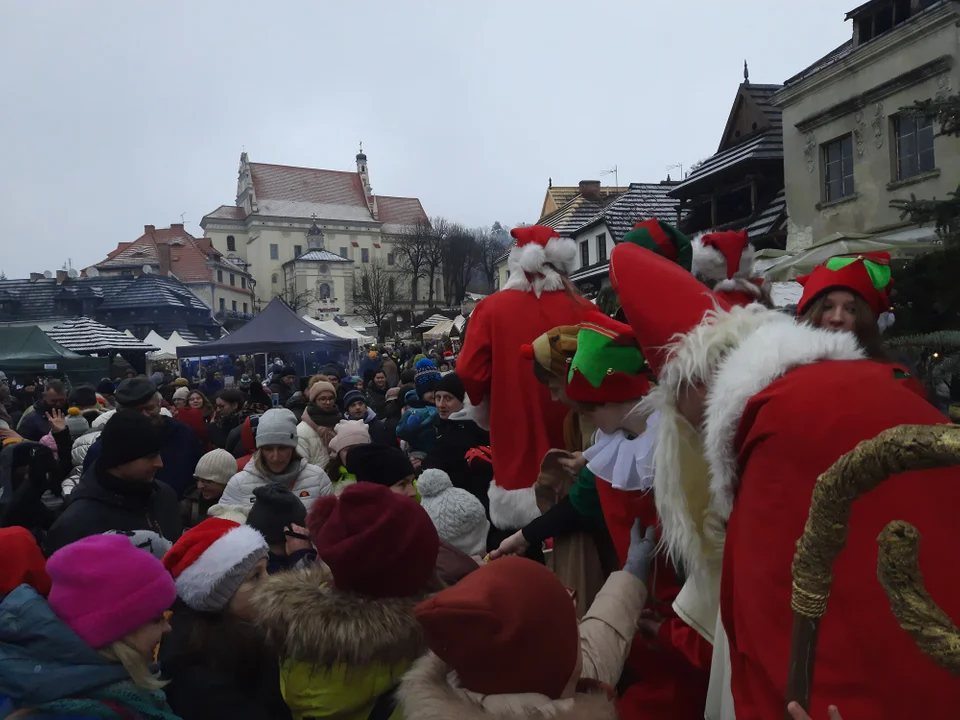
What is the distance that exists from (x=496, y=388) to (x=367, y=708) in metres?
1.89

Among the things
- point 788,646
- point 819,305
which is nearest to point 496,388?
point 819,305

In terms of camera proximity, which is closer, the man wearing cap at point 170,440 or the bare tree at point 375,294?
the man wearing cap at point 170,440

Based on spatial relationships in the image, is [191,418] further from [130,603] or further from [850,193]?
[850,193]

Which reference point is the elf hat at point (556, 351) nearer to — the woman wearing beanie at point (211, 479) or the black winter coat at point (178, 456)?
the woman wearing beanie at point (211, 479)

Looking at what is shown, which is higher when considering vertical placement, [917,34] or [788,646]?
[917,34]

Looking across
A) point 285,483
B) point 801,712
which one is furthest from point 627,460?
point 285,483

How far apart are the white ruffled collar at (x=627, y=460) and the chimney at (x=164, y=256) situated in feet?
232

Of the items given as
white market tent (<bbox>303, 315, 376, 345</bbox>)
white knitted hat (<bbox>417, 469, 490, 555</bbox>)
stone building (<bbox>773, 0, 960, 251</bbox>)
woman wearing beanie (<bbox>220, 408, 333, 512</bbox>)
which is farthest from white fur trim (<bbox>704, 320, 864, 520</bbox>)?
white market tent (<bbox>303, 315, 376, 345</bbox>)

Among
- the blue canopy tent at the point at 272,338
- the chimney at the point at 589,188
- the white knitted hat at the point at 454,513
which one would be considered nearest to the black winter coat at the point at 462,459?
the white knitted hat at the point at 454,513

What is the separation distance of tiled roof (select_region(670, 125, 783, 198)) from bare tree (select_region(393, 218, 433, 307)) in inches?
2234

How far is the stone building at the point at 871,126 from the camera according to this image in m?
12.0

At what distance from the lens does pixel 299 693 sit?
2092mm

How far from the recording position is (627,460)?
7.42 feet

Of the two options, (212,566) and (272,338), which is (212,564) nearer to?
(212,566)
